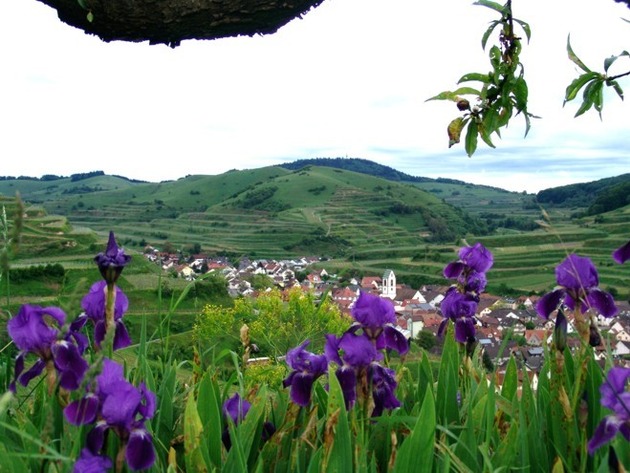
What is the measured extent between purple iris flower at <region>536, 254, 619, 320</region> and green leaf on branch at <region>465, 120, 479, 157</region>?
1078 millimetres

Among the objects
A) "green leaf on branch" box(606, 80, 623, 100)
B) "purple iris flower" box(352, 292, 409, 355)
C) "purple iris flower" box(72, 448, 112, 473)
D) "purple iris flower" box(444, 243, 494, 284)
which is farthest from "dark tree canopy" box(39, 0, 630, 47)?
"purple iris flower" box(72, 448, 112, 473)

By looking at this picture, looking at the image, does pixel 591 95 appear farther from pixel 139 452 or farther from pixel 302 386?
pixel 139 452

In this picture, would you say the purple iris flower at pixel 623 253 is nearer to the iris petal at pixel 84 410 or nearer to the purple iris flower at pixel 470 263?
the purple iris flower at pixel 470 263

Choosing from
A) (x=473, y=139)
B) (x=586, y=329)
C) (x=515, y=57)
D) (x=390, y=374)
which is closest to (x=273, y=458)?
(x=390, y=374)

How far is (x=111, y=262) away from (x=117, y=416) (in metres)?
0.36

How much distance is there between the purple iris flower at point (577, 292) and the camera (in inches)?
62.7

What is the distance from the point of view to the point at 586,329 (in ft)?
4.78

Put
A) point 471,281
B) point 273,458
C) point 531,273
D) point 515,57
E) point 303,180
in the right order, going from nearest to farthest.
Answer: point 273,458
point 471,281
point 515,57
point 531,273
point 303,180

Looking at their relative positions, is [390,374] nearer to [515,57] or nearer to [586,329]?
[586,329]

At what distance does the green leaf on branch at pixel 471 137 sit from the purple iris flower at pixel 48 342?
180cm

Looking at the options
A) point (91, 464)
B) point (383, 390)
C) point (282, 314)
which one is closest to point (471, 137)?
point (383, 390)

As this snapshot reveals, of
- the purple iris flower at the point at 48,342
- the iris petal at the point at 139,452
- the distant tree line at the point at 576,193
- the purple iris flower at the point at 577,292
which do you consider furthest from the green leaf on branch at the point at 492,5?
the distant tree line at the point at 576,193

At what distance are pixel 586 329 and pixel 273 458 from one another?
82 centimetres

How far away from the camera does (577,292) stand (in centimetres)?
157
